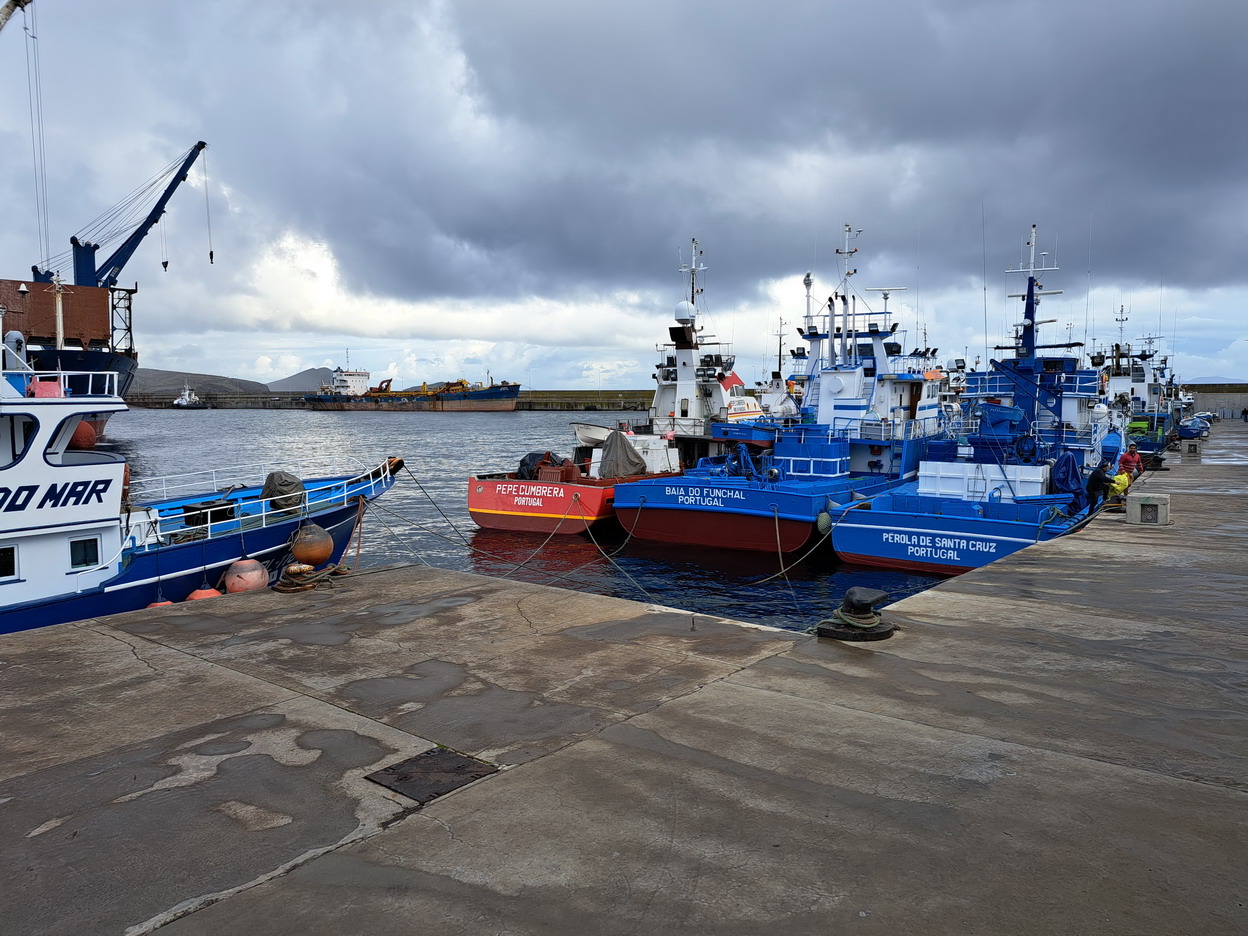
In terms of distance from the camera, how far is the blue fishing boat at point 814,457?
21.8m

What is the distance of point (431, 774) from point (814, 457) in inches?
804

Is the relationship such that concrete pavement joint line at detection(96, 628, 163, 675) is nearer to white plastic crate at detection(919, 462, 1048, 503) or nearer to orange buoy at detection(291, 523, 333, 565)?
orange buoy at detection(291, 523, 333, 565)

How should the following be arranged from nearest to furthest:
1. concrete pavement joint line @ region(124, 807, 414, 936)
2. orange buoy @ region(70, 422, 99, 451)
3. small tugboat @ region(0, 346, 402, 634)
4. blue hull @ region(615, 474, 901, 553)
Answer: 1. concrete pavement joint line @ region(124, 807, 414, 936)
2. small tugboat @ region(0, 346, 402, 634)
3. blue hull @ region(615, 474, 901, 553)
4. orange buoy @ region(70, 422, 99, 451)

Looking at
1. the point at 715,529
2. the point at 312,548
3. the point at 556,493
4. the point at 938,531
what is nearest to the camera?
the point at 312,548

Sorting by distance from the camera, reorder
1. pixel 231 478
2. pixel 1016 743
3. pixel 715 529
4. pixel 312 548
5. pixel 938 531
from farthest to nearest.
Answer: pixel 231 478 → pixel 715 529 → pixel 938 531 → pixel 312 548 → pixel 1016 743

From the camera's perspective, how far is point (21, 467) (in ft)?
38.4

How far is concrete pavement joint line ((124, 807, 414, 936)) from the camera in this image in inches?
132

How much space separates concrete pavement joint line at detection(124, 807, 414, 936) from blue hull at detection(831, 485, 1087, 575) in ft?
52.8

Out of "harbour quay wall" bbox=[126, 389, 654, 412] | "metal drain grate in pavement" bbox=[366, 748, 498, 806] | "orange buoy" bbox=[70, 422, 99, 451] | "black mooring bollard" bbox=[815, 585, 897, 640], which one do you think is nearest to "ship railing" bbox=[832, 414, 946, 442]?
"black mooring bollard" bbox=[815, 585, 897, 640]

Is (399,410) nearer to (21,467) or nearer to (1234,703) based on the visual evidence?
(21,467)

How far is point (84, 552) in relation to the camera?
1273 centimetres

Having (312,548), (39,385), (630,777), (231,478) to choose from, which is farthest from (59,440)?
(231,478)

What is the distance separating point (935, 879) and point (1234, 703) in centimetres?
388

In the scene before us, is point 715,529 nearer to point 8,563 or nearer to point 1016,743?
point 8,563
